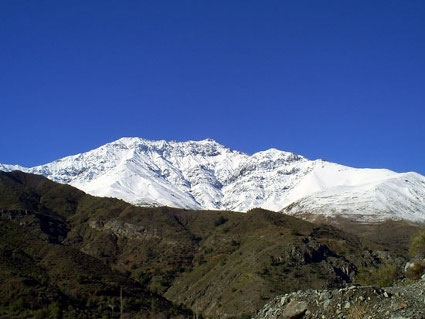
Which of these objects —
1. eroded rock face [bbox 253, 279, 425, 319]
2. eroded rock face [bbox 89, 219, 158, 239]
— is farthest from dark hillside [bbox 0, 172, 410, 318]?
eroded rock face [bbox 253, 279, 425, 319]

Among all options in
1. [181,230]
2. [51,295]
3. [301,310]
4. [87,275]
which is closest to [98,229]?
[181,230]

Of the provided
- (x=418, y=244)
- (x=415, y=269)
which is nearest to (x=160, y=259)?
(x=418, y=244)

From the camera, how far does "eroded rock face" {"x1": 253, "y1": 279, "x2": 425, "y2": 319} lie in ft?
54.4

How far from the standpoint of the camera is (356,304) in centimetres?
1764

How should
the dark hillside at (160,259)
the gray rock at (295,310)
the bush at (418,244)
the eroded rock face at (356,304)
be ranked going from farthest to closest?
the dark hillside at (160,259)
the bush at (418,244)
the gray rock at (295,310)
the eroded rock face at (356,304)

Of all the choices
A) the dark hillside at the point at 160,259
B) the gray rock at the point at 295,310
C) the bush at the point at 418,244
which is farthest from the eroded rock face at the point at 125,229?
the gray rock at the point at 295,310

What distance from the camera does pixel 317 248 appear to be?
128 meters

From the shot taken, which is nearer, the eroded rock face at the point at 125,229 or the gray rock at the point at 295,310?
the gray rock at the point at 295,310

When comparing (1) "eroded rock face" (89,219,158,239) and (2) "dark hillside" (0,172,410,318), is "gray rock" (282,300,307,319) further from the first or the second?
(1) "eroded rock face" (89,219,158,239)

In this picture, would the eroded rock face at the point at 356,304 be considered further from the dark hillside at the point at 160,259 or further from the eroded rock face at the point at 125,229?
the eroded rock face at the point at 125,229

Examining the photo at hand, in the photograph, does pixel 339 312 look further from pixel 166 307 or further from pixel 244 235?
pixel 244 235

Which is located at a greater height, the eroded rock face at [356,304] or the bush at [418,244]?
the bush at [418,244]

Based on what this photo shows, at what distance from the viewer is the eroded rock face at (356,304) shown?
16594mm

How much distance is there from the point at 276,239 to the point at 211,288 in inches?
950
